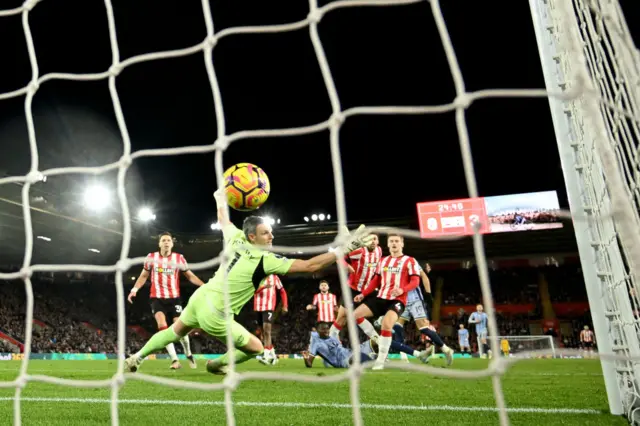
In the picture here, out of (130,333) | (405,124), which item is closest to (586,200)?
(405,124)

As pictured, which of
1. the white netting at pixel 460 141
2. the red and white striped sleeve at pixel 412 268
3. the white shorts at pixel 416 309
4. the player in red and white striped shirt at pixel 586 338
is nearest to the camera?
the white netting at pixel 460 141

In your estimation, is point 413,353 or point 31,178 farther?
point 413,353

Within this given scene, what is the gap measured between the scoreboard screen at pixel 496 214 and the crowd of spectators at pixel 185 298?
3.63m

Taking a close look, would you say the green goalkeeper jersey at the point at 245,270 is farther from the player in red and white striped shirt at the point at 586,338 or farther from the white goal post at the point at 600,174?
the player in red and white striped shirt at the point at 586,338

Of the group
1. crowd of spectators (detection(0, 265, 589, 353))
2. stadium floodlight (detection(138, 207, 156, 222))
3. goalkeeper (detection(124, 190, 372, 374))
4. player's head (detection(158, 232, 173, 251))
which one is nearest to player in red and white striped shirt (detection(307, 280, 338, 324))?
player's head (detection(158, 232, 173, 251))

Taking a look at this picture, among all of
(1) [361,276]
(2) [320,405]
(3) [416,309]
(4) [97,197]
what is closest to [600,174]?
(2) [320,405]

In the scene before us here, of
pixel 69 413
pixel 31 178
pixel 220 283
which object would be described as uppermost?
pixel 31 178

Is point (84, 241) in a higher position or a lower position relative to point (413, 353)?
higher

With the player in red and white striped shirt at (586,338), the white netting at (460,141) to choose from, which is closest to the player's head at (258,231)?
the white netting at (460,141)

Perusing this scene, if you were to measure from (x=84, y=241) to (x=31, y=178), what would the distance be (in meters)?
24.3

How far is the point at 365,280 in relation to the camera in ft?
22.0

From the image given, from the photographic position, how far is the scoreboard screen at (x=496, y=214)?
2012 cm

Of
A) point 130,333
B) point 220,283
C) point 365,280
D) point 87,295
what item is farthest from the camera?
point 87,295

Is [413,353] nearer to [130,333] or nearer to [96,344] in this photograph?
[96,344]
